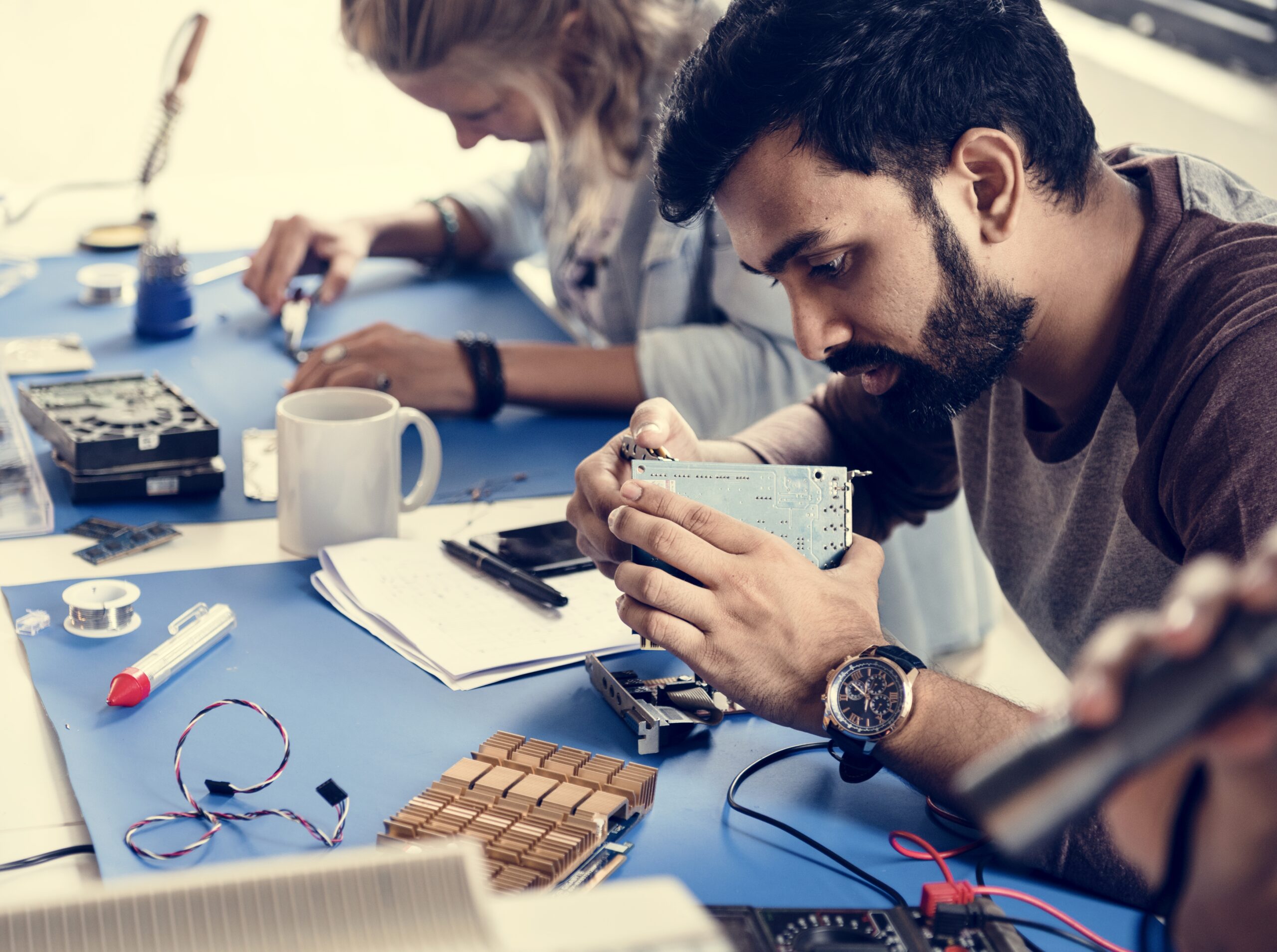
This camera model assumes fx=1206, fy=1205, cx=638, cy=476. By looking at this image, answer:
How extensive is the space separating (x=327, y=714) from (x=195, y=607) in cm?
21

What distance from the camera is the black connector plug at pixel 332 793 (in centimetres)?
82

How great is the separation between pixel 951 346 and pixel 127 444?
0.85 metres

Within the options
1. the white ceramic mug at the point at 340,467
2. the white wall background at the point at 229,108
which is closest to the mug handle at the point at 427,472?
the white ceramic mug at the point at 340,467

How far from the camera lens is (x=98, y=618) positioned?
1.04 meters

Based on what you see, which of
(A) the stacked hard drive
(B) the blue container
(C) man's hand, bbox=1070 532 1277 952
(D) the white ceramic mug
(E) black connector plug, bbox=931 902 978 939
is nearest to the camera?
(C) man's hand, bbox=1070 532 1277 952

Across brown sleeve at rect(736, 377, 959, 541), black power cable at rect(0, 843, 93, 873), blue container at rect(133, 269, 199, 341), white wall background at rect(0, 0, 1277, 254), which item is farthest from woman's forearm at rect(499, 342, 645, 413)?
white wall background at rect(0, 0, 1277, 254)

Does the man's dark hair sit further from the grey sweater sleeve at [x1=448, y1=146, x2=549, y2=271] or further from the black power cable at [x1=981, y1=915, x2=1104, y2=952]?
the grey sweater sleeve at [x1=448, y1=146, x2=549, y2=271]

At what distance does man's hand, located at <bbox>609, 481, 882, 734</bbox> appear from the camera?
888 mm

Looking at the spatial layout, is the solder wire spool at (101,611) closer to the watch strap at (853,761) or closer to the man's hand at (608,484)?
the man's hand at (608,484)

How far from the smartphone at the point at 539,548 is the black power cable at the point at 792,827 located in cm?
34

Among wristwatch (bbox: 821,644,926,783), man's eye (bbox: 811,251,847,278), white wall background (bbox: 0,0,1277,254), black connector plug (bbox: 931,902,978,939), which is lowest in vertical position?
white wall background (bbox: 0,0,1277,254)

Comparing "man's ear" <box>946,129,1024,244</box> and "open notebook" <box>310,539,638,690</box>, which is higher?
"man's ear" <box>946,129,1024,244</box>

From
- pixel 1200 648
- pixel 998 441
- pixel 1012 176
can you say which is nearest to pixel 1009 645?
pixel 998 441

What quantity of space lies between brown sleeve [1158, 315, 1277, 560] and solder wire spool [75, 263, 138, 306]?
152 centimetres
